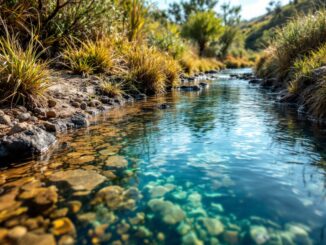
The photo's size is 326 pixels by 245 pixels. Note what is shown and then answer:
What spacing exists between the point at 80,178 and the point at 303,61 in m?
7.35

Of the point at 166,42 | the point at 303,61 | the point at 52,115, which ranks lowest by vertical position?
the point at 52,115

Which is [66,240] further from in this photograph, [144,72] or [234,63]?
[234,63]

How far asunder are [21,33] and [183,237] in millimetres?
7045

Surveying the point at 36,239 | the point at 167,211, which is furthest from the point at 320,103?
the point at 36,239

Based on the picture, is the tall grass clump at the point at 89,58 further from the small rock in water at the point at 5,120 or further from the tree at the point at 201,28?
the tree at the point at 201,28

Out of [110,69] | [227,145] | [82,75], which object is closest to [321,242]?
[227,145]

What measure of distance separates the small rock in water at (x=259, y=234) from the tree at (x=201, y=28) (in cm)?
2563

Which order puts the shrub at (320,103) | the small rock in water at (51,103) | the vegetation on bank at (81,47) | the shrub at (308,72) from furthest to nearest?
the shrub at (308,72)
the small rock in water at (51,103)
the shrub at (320,103)
the vegetation on bank at (81,47)

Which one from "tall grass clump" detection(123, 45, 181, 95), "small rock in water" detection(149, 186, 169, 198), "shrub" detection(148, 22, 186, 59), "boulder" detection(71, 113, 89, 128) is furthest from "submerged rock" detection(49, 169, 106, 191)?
"shrub" detection(148, 22, 186, 59)

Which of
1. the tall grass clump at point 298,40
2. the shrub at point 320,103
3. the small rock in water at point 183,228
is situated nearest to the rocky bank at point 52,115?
the small rock in water at point 183,228

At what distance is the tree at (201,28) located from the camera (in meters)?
26.5

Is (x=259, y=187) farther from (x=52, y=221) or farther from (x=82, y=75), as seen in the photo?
(x=82, y=75)

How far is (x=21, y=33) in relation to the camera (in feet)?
23.7

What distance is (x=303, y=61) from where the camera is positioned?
8094 millimetres
